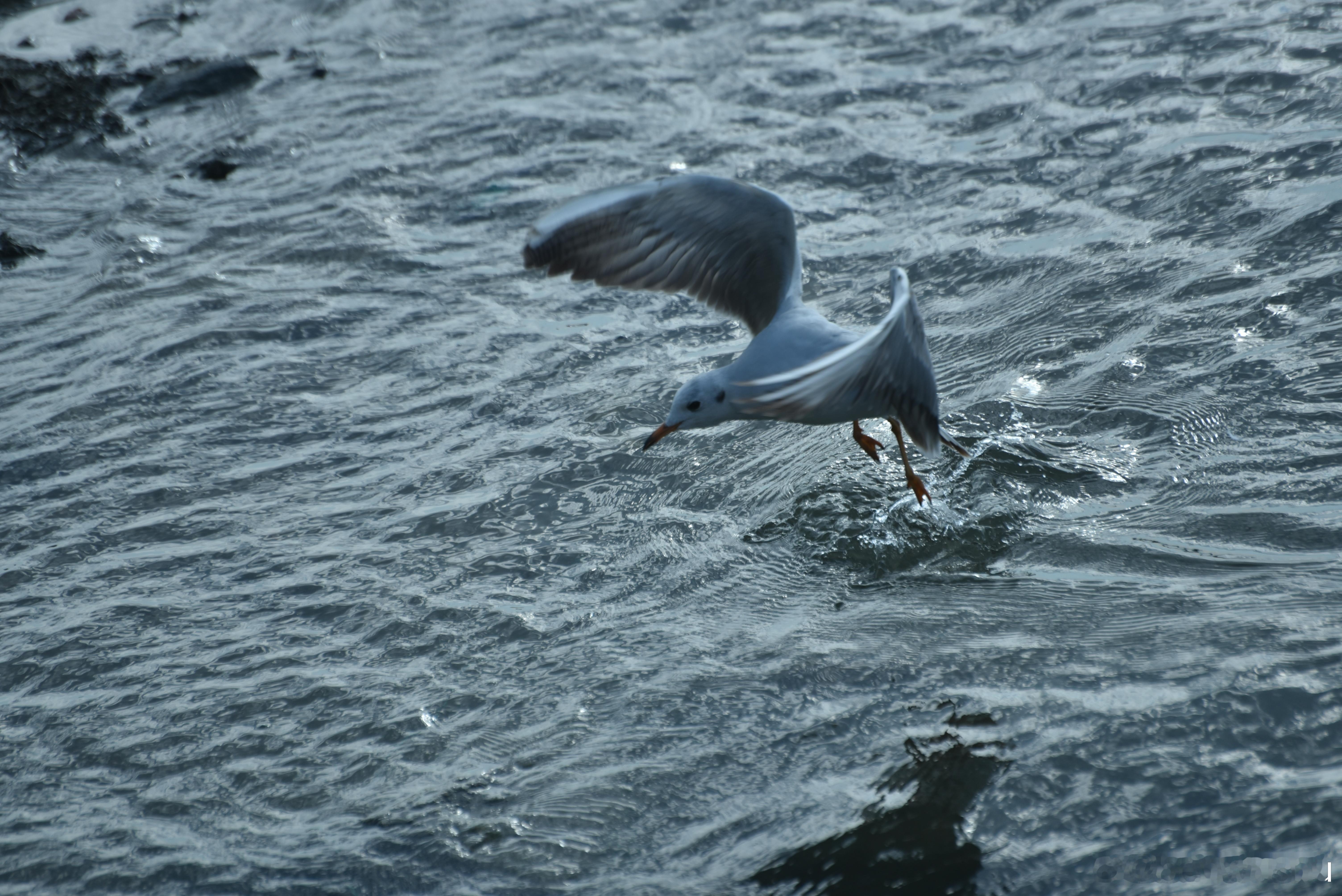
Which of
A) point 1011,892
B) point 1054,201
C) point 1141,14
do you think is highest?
point 1141,14

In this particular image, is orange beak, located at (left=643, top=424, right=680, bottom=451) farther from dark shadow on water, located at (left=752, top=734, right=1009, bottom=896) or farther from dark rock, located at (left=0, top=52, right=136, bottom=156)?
dark rock, located at (left=0, top=52, right=136, bottom=156)

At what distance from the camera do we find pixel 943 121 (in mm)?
7559

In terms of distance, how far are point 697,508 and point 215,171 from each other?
5.16 meters

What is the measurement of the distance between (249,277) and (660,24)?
14.1ft

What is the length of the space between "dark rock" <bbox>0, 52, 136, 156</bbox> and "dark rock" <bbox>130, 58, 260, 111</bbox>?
298mm

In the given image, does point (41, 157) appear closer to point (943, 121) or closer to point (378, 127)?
point (378, 127)

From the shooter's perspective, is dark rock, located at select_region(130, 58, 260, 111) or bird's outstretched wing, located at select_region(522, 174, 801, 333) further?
dark rock, located at select_region(130, 58, 260, 111)

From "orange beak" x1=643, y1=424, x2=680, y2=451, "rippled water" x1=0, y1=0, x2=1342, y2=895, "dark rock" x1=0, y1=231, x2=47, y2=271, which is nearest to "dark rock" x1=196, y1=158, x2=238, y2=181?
"rippled water" x1=0, y1=0, x2=1342, y2=895

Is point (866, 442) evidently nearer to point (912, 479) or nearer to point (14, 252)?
point (912, 479)

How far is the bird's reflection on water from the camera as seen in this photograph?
10.1 ft

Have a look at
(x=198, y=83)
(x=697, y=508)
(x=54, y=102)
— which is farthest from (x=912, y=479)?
(x=54, y=102)

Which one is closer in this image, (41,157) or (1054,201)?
(1054,201)

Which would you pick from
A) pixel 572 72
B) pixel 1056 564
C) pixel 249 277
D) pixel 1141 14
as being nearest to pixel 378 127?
pixel 572 72

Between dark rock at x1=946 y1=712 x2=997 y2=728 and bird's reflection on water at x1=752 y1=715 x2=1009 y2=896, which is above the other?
dark rock at x1=946 y1=712 x2=997 y2=728
